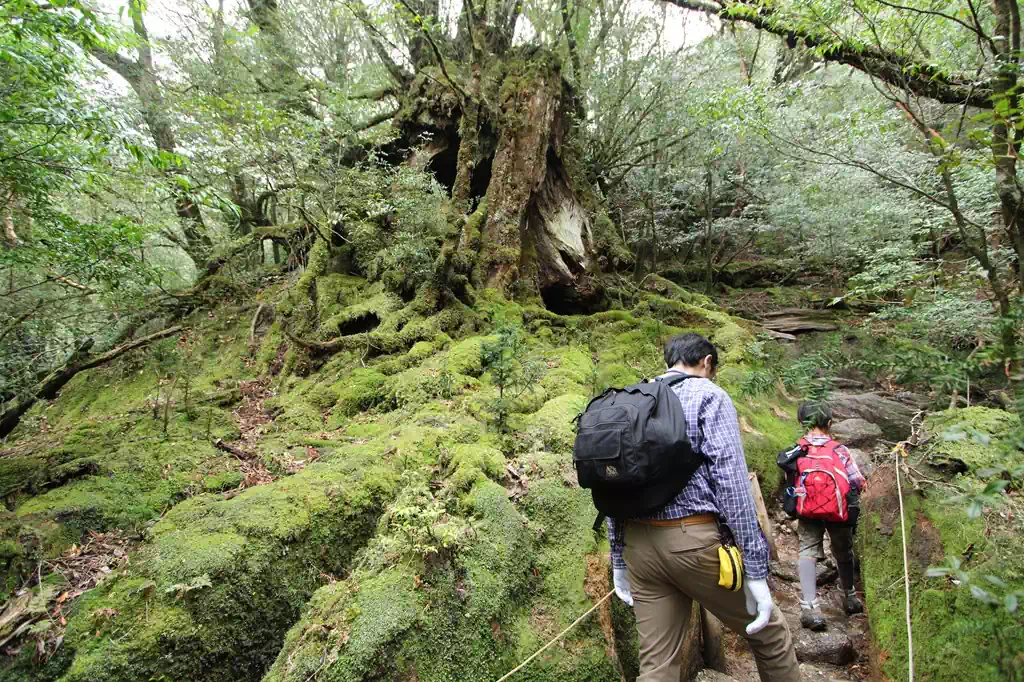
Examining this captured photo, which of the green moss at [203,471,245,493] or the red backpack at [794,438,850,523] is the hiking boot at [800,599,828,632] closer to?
the red backpack at [794,438,850,523]

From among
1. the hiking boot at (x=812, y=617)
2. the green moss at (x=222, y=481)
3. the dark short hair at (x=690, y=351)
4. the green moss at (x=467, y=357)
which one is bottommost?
the hiking boot at (x=812, y=617)

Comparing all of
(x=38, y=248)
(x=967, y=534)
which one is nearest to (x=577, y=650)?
(x=967, y=534)

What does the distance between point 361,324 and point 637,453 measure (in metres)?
7.17

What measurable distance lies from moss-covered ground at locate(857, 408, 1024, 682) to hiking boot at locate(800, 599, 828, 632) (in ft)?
2.30

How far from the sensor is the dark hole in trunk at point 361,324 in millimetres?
8555

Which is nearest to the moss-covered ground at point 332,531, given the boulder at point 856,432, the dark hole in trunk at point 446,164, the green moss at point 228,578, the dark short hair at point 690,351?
the green moss at point 228,578

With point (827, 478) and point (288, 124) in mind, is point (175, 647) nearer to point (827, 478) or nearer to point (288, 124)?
point (827, 478)

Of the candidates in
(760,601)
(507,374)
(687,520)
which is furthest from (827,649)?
(507,374)

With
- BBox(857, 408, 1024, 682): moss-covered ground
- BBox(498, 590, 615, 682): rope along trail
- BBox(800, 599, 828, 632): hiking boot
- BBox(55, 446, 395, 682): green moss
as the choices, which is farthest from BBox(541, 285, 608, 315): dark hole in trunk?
BBox(498, 590, 615, 682): rope along trail

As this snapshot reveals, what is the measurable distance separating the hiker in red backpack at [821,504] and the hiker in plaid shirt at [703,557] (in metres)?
2.21

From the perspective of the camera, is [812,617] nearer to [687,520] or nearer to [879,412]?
[687,520]

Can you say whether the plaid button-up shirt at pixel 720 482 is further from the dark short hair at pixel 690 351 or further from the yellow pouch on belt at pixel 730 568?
the dark short hair at pixel 690 351

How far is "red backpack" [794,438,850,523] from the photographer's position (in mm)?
4480

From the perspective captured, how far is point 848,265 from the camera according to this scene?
1480 cm
